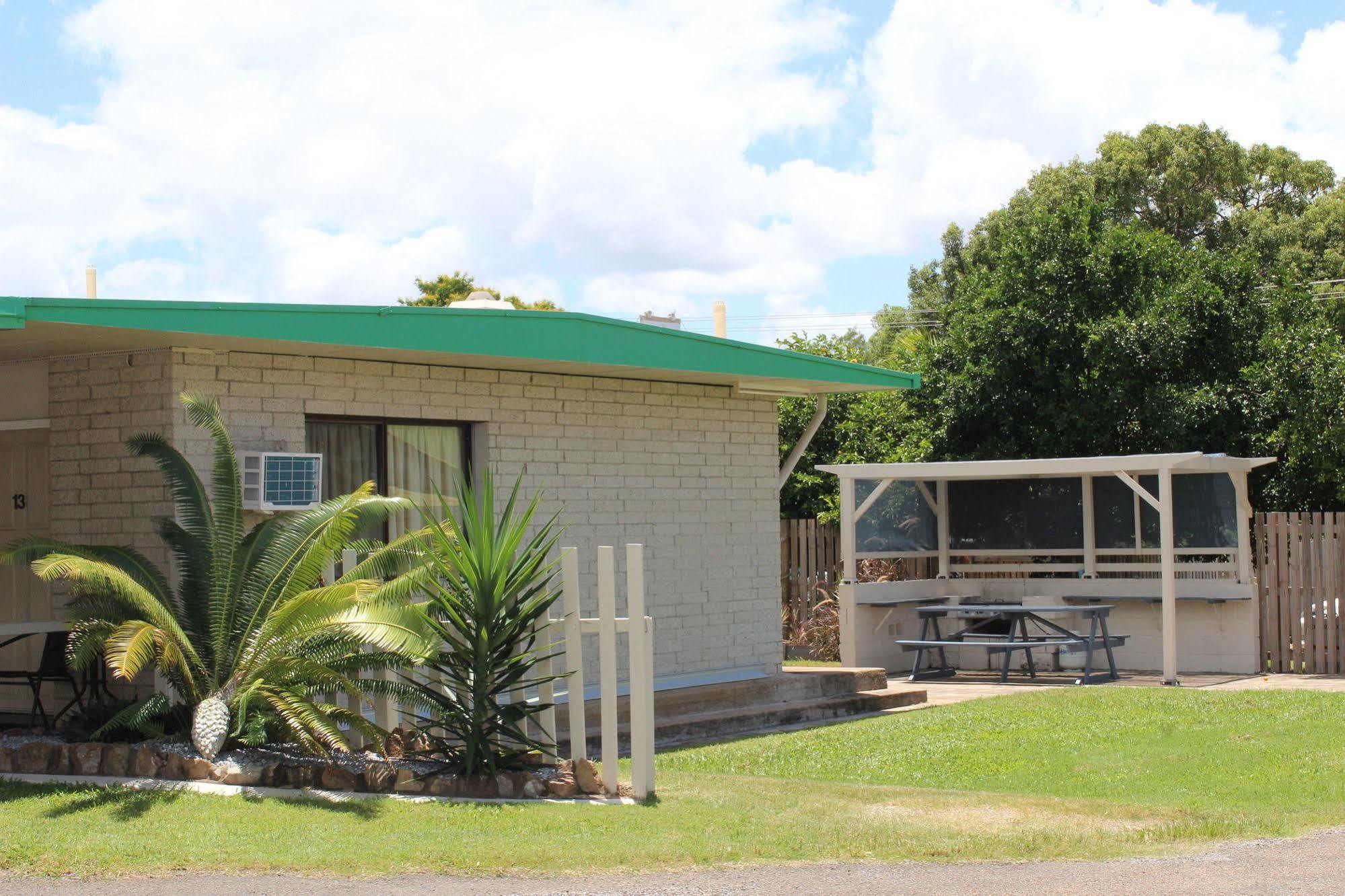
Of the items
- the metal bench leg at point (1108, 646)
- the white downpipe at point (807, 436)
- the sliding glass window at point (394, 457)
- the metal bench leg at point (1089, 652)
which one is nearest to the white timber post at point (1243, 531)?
the metal bench leg at point (1108, 646)

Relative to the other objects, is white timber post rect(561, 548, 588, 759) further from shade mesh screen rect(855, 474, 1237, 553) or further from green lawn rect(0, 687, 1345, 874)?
shade mesh screen rect(855, 474, 1237, 553)

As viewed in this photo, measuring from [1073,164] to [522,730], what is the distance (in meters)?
28.1

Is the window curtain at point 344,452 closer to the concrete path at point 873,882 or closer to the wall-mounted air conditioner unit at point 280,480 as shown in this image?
the wall-mounted air conditioner unit at point 280,480

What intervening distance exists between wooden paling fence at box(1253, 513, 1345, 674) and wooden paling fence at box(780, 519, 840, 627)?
17.2ft

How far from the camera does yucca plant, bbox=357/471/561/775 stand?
8906 mm

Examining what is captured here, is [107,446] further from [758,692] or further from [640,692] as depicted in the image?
[758,692]

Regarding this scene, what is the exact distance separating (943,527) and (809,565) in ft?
5.92

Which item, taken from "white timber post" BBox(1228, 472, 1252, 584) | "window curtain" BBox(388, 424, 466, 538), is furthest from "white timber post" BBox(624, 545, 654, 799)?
"white timber post" BBox(1228, 472, 1252, 584)

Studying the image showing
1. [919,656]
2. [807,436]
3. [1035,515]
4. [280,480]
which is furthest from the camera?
[1035,515]

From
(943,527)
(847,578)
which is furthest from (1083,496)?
(847,578)

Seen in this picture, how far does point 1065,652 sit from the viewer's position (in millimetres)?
17625

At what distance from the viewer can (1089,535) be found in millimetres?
18266

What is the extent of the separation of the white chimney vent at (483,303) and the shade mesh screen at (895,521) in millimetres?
6383

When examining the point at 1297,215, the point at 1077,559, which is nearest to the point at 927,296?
the point at 1297,215
